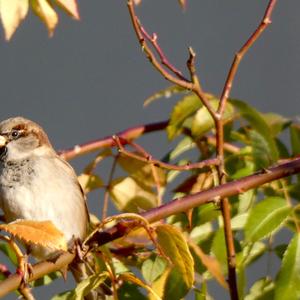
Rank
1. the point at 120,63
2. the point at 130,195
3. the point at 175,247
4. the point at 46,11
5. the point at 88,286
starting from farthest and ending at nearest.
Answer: the point at 120,63, the point at 130,195, the point at 46,11, the point at 88,286, the point at 175,247

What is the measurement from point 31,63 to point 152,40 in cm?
363

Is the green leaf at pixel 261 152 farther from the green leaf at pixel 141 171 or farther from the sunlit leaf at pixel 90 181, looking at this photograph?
the sunlit leaf at pixel 90 181

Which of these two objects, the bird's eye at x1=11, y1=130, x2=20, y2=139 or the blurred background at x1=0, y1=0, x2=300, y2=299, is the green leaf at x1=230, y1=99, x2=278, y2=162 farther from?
the blurred background at x1=0, y1=0, x2=300, y2=299

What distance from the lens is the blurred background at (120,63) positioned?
16.8 feet

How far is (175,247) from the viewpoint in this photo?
4.93ft

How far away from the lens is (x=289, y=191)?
195cm

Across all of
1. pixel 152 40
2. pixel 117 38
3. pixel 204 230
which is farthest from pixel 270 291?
pixel 117 38

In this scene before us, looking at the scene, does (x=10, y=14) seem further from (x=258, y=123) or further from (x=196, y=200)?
(x=258, y=123)

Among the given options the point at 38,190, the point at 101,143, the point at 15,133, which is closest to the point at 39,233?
the point at 101,143

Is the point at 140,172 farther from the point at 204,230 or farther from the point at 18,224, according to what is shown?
the point at 18,224

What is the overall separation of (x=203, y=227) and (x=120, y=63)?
3.29m

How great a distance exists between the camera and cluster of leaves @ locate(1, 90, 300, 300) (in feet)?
5.28

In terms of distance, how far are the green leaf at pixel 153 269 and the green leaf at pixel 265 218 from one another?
0.24 meters

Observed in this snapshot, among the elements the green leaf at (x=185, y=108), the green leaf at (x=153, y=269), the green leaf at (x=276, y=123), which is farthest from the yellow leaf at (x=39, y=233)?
the green leaf at (x=276, y=123)
